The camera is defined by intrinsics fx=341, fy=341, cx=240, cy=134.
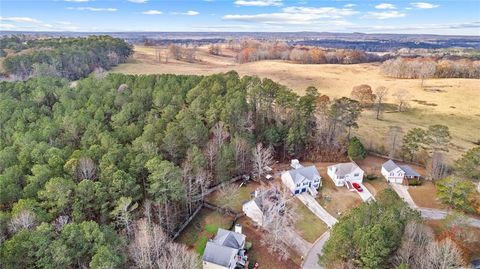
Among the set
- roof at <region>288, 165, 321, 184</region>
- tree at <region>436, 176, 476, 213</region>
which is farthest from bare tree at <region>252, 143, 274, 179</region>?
tree at <region>436, 176, 476, 213</region>

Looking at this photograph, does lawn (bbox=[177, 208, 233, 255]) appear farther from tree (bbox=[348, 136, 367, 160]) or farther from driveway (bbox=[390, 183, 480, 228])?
driveway (bbox=[390, 183, 480, 228])

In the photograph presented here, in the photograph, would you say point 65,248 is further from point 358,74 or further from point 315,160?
point 358,74

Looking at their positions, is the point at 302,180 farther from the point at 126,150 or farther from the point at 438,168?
the point at 126,150

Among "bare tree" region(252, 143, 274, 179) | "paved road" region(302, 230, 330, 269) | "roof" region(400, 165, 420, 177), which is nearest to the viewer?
"paved road" region(302, 230, 330, 269)

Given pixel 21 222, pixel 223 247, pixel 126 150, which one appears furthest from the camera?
pixel 126 150

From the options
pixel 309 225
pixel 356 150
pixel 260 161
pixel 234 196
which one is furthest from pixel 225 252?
pixel 356 150

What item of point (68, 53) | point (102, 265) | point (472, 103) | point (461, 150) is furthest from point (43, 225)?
point (472, 103)

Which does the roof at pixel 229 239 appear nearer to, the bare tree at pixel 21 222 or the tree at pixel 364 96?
the bare tree at pixel 21 222
